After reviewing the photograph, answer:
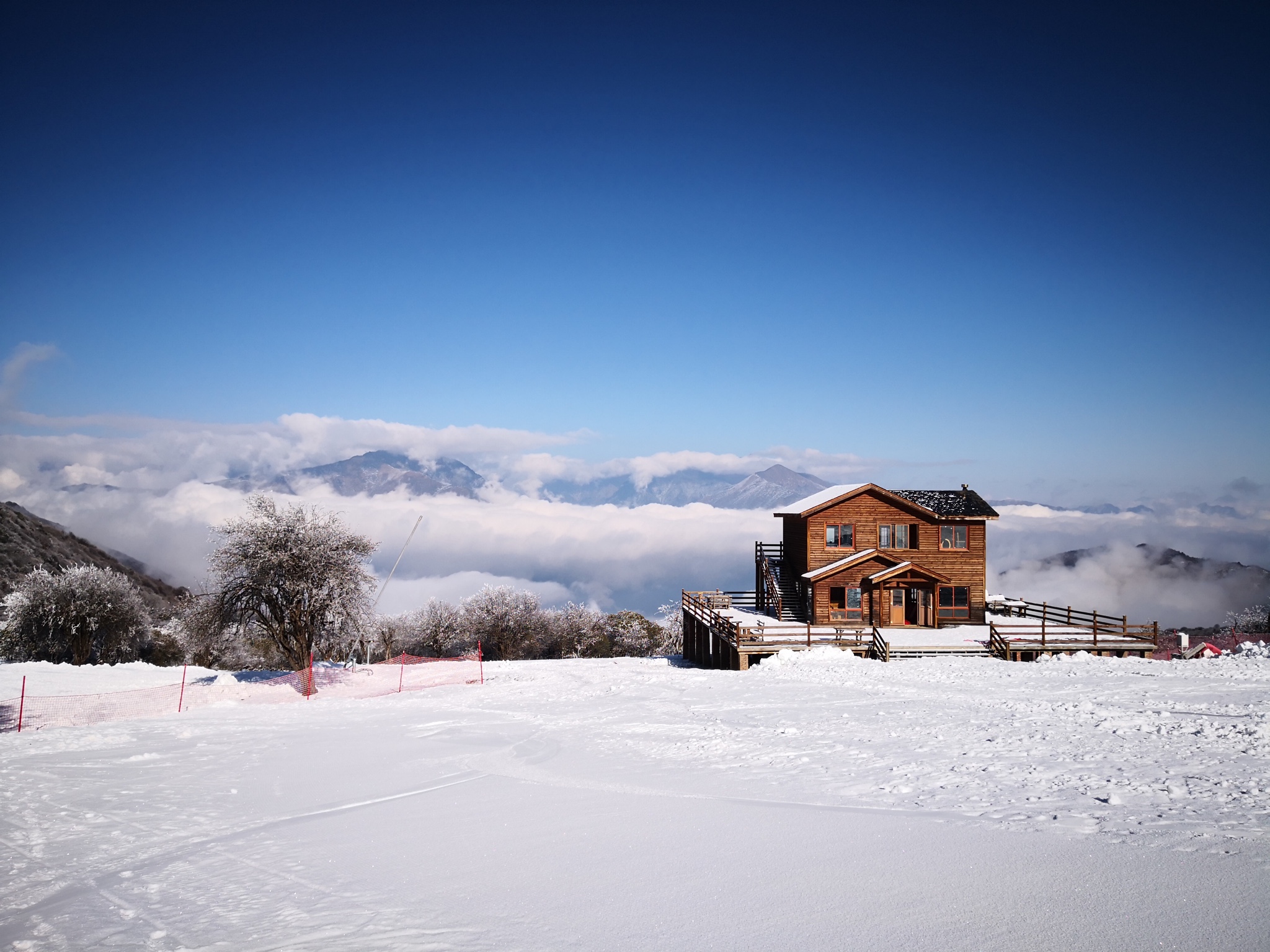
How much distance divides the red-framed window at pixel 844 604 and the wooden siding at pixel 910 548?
5.62 ft

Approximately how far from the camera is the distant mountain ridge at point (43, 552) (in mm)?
85250

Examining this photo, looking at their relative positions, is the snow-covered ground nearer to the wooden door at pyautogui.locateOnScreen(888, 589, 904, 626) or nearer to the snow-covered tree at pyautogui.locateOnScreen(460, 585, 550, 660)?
the wooden door at pyautogui.locateOnScreen(888, 589, 904, 626)

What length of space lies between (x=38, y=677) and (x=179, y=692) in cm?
1243

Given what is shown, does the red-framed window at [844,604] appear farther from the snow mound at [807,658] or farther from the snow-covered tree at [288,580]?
the snow-covered tree at [288,580]

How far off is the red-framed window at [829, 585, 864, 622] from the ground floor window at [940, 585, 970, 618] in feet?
15.9

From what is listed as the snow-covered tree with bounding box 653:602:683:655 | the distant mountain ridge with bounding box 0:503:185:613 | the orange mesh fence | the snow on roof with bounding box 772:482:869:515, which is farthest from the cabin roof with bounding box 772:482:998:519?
the distant mountain ridge with bounding box 0:503:185:613

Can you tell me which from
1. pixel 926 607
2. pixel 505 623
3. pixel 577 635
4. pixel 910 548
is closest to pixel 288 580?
pixel 910 548

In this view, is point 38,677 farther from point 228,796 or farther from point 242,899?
point 242,899

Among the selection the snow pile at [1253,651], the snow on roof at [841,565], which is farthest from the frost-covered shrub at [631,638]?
the snow pile at [1253,651]

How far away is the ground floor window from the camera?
140 ft

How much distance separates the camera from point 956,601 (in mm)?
42750

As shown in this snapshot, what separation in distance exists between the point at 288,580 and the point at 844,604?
90.9ft

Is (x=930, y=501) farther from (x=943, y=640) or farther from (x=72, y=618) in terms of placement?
(x=72, y=618)

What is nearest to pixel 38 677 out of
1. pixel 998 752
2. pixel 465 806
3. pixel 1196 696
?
pixel 465 806
